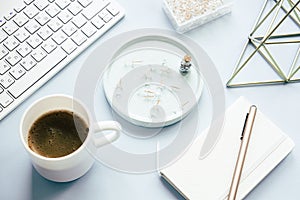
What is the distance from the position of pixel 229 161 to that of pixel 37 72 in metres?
0.29

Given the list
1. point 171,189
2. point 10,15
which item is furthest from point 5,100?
point 171,189

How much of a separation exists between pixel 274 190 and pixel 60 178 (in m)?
0.29

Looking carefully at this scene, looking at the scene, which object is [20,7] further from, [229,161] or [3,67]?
[229,161]

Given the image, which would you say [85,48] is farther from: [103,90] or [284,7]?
[284,7]

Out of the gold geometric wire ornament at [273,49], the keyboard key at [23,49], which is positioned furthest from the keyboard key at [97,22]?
the gold geometric wire ornament at [273,49]

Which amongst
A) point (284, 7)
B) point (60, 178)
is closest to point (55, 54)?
point (60, 178)

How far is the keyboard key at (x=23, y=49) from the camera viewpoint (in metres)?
0.72

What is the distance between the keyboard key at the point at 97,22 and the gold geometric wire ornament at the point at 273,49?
204 millimetres

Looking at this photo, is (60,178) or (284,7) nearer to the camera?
(60,178)

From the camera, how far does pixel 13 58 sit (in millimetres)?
712

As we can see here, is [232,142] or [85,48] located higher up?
[85,48]

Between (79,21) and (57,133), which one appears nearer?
(57,133)

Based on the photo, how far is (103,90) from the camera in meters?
0.72

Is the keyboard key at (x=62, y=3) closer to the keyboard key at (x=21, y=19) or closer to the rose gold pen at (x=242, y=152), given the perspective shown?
the keyboard key at (x=21, y=19)
